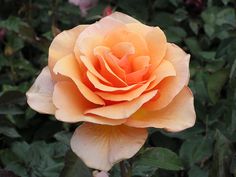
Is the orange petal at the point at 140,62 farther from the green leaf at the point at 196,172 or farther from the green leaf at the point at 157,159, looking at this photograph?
the green leaf at the point at 196,172

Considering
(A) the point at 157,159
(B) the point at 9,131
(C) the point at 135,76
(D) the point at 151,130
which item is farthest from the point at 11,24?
(C) the point at 135,76

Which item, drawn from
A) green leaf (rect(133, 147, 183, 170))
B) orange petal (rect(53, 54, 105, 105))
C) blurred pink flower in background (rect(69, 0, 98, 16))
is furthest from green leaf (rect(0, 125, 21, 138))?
blurred pink flower in background (rect(69, 0, 98, 16))

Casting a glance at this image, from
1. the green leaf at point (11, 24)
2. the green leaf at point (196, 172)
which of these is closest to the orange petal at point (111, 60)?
the green leaf at point (196, 172)

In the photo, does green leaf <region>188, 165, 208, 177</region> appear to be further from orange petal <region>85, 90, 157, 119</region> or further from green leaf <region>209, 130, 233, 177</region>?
orange petal <region>85, 90, 157, 119</region>

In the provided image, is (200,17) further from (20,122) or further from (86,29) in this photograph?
(86,29)

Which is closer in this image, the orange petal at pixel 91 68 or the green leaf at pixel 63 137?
the orange petal at pixel 91 68

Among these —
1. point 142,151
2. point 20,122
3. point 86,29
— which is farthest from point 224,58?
point 86,29
